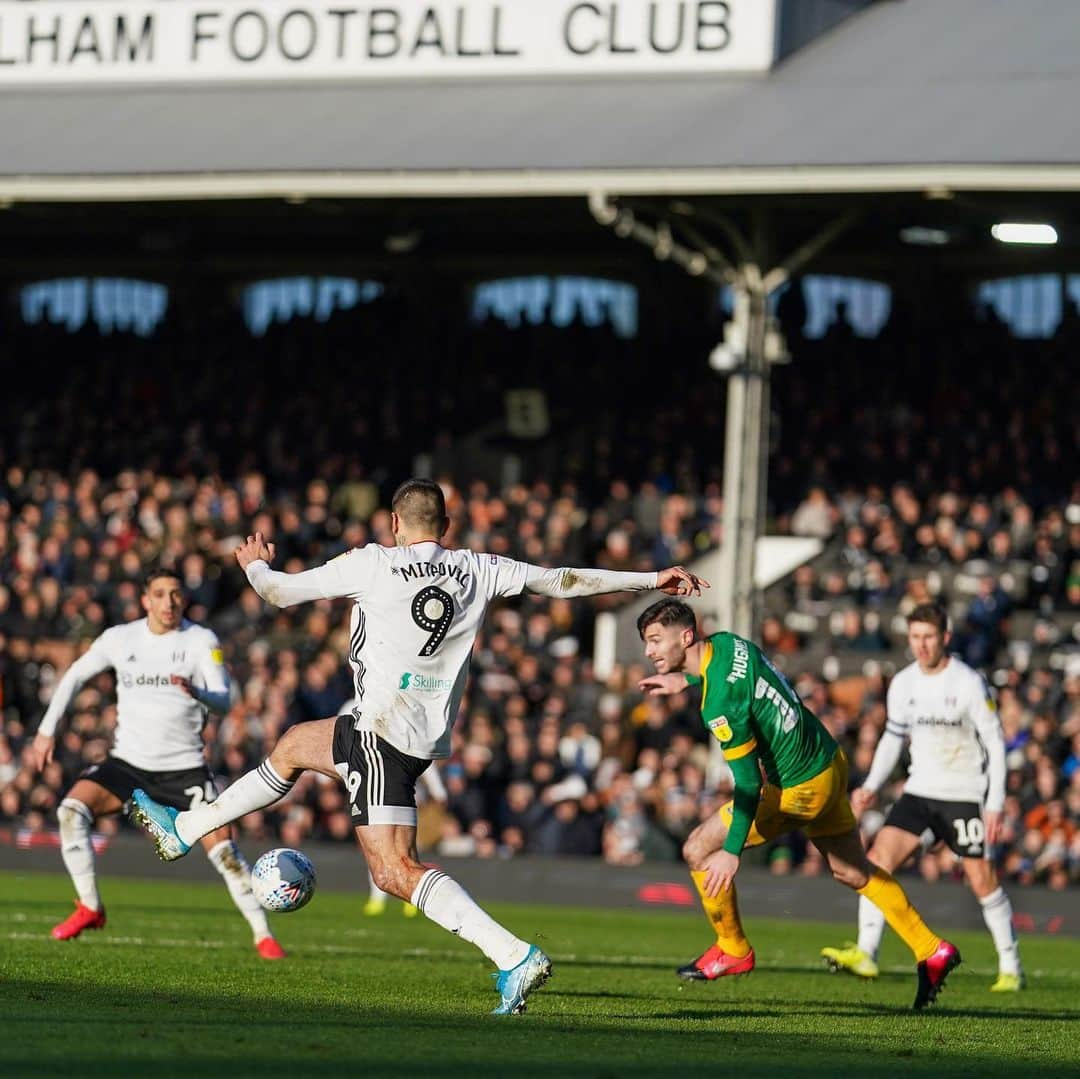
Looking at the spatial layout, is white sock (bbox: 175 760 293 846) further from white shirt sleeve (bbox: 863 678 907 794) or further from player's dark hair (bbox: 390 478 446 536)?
white shirt sleeve (bbox: 863 678 907 794)

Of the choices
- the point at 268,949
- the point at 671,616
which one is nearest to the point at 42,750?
the point at 268,949

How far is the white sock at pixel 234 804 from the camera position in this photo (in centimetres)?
985

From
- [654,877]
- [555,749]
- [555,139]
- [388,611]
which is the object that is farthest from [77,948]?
[555,139]

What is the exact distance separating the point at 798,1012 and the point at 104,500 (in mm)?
21443

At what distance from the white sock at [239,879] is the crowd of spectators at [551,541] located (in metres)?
7.62

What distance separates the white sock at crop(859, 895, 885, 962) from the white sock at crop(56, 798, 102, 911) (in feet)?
14.1

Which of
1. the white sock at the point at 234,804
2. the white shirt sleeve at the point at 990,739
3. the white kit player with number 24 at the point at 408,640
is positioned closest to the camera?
the white kit player with number 24 at the point at 408,640

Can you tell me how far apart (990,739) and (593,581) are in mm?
4376

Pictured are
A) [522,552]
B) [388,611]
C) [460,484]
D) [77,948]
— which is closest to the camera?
[388,611]

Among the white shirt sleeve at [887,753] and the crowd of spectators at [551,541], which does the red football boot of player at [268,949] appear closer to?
the white shirt sleeve at [887,753]

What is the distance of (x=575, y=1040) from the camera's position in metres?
8.52

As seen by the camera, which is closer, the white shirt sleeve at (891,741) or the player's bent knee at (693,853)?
the player's bent knee at (693,853)

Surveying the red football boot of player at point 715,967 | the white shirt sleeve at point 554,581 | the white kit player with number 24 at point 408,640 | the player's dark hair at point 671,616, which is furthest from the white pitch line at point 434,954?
the white shirt sleeve at point 554,581

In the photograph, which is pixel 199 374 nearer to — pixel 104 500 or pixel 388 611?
pixel 104 500
